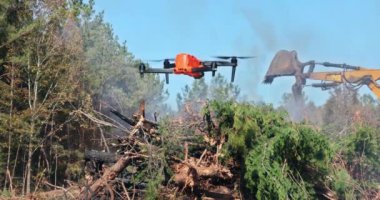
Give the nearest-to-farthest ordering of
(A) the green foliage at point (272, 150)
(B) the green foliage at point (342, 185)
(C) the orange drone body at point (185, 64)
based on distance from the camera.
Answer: (A) the green foliage at point (272, 150) < (B) the green foliage at point (342, 185) < (C) the orange drone body at point (185, 64)

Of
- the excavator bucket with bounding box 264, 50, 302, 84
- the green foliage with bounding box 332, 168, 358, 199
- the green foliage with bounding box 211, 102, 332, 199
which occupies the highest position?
the excavator bucket with bounding box 264, 50, 302, 84

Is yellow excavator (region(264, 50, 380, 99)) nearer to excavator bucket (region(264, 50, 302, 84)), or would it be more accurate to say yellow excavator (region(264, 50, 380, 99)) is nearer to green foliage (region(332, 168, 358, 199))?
excavator bucket (region(264, 50, 302, 84))

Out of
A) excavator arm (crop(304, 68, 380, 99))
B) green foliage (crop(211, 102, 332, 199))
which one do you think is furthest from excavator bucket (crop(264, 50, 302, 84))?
green foliage (crop(211, 102, 332, 199))

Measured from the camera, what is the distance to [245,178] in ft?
35.2

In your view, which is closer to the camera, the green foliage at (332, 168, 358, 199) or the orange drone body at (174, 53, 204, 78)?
the green foliage at (332, 168, 358, 199)

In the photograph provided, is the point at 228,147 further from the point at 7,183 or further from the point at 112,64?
the point at 112,64

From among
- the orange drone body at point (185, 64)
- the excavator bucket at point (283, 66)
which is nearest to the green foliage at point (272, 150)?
the orange drone body at point (185, 64)

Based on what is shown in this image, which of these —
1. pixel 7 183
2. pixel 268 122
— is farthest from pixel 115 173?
pixel 7 183

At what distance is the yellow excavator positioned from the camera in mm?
30484

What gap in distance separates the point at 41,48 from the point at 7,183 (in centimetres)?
454

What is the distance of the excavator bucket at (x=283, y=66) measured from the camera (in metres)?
32.2

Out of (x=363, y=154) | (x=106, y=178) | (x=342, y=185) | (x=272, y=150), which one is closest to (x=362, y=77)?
(x=363, y=154)

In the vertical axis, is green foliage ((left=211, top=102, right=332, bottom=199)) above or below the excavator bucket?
below

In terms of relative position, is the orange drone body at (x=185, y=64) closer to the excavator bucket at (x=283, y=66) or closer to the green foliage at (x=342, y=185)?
the green foliage at (x=342, y=185)
